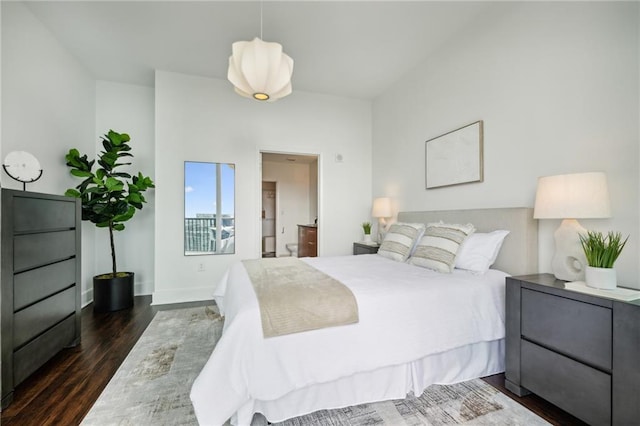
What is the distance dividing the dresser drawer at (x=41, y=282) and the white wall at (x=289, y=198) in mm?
5448

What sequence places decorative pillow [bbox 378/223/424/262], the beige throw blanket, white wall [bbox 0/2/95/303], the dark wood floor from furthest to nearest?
decorative pillow [bbox 378/223/424/262] < white wall [bbox 0/2/95/303] < the dark wood floor < the beige throw blanket

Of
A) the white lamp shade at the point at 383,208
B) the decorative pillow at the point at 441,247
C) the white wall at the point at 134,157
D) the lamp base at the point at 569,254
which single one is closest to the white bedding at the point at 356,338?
the decorative pillow at the point at 441,247

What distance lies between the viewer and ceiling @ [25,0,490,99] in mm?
2521

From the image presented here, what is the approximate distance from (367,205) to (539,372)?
321cm

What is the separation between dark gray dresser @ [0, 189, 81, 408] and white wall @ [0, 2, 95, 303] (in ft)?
2.39

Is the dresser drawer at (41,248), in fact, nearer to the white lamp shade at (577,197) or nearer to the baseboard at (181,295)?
the baseboard at (181,295)

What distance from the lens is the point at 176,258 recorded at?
12.2 feet

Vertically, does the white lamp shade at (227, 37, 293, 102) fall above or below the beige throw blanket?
above

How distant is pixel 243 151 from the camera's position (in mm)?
4004

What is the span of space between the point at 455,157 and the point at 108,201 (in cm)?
380

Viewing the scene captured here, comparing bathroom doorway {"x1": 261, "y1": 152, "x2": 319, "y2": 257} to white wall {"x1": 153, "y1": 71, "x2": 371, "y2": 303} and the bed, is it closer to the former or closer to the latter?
white wall {"x1": 153, "y1": 71, "x2": 371, "y2": 303}

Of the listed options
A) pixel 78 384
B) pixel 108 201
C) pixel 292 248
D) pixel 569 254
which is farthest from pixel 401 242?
pixel 292 248

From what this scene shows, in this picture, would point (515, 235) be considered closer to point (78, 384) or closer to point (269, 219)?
point (78, 384)

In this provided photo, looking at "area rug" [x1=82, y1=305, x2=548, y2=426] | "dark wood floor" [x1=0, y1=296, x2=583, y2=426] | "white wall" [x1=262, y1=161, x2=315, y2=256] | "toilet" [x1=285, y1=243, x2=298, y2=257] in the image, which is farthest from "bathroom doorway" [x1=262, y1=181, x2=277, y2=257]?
"area rug" [x1=82, y1=305, x2=548, y2=426]
